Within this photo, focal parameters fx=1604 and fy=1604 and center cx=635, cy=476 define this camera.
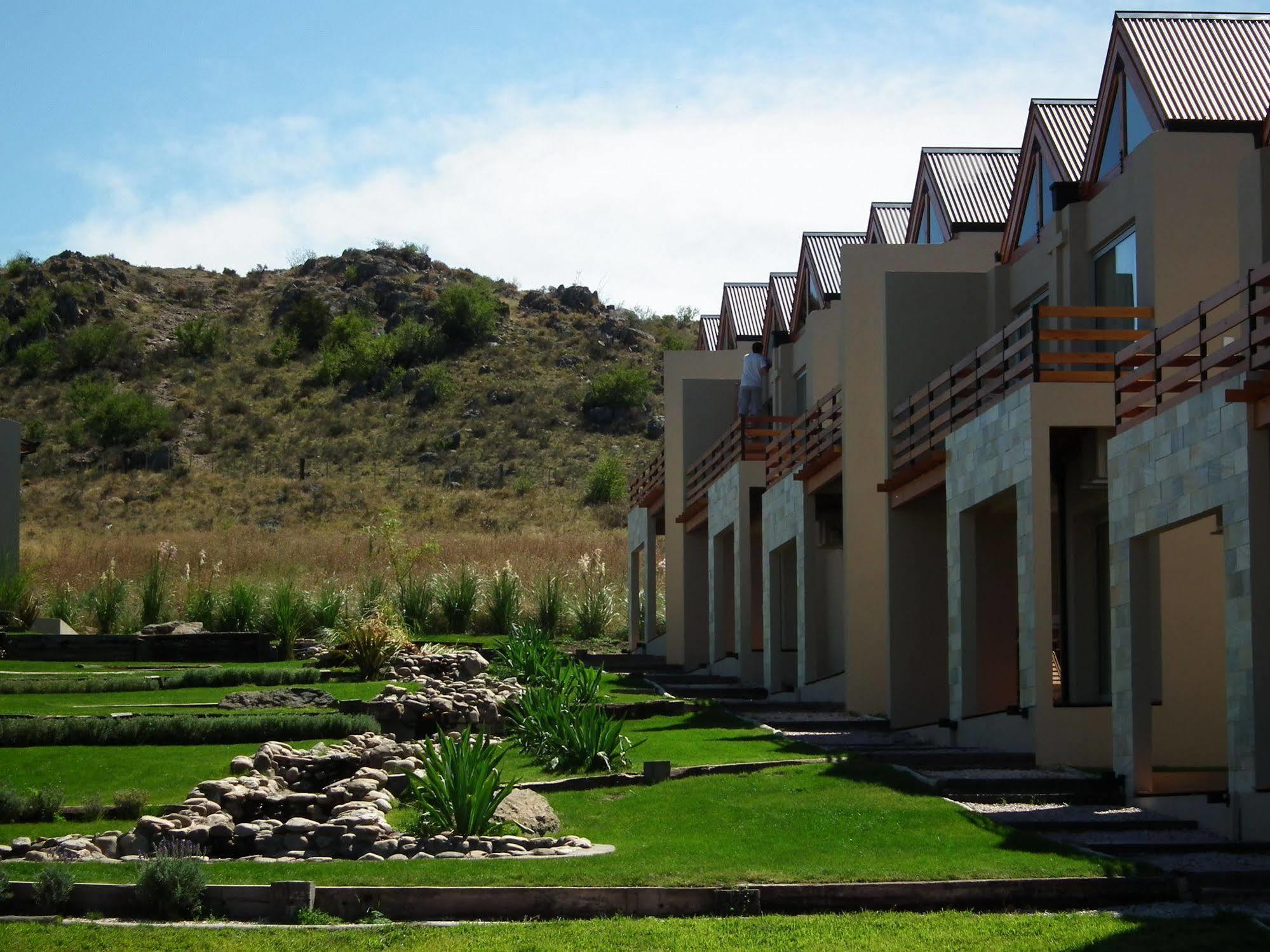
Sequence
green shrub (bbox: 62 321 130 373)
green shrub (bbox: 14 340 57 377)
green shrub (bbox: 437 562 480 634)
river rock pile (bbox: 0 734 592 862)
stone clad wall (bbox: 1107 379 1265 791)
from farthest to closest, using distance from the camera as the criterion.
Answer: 1. green shrub (bbox: 62 321 130 373)
2. green shrub (bbox: 14 340 57 377)
3. green shrub (bbox: 437 562 480 634)
4. stone clad wall (bbox: 1107 379 1265 791)
5. river rock pile (bbox: 0 734 592 862)

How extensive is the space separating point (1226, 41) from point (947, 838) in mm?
10797

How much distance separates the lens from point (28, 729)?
17.3 m

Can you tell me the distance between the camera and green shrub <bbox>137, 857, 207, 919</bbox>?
30.2ft

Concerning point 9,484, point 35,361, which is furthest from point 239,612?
point 35,361

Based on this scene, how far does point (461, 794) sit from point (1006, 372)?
26.9 ft

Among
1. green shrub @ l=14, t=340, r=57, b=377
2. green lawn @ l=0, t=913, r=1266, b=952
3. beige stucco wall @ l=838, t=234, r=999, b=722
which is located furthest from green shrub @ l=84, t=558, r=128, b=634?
green shrub @ l=14, t=340, r=57, b=377

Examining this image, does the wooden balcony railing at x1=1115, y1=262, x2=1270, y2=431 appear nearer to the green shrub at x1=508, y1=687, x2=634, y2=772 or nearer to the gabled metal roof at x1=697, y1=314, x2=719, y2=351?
the green shrub at x1=508, y1=687, x2=634, y2=772

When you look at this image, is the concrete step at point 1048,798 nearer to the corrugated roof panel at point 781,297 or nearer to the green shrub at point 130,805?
the green shrub at point 130,805

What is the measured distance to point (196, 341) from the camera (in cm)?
7925

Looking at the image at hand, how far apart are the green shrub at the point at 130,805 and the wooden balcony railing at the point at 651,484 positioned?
2187cm

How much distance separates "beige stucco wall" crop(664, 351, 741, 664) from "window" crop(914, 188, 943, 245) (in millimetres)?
9621

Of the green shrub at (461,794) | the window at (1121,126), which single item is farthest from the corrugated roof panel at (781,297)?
the green shrub at (461,794)

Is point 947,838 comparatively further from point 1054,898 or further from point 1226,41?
point 1226,41

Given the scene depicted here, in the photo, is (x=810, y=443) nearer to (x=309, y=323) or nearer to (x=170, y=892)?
(x=170, y=892)
